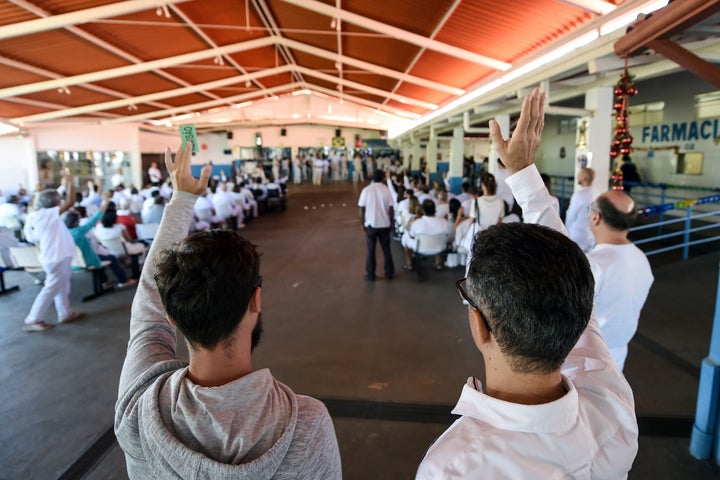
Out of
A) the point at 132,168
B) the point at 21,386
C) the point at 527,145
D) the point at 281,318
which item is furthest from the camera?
the point at 132,168

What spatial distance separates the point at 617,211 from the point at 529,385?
6.09ft

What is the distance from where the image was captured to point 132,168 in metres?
17.6

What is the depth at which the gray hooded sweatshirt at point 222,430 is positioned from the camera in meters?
0.95

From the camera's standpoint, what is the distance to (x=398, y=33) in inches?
Answer: 310

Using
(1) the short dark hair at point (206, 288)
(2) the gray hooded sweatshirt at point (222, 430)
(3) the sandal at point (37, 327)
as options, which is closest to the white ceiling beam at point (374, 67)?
(3) the sandal at point (37, 327)

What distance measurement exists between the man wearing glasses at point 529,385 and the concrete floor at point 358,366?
5.64 feet

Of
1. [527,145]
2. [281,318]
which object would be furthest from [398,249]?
[527,145]

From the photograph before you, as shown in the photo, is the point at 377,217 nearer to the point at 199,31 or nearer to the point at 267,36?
the point at 199,31

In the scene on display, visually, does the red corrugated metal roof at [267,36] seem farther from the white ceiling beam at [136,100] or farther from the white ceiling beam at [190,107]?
the white ceiling beam at [190,107]

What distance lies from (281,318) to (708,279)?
5.60 m

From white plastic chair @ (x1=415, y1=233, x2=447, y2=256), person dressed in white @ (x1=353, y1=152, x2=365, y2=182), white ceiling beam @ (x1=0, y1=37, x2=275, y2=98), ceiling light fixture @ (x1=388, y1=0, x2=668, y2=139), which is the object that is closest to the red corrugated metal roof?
white ceiling beam @ (x1=0, y1=37, x2=275, y2=98)

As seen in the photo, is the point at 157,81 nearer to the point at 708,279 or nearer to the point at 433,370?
the point at 433,370

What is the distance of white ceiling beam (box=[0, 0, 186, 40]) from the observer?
7148 mm

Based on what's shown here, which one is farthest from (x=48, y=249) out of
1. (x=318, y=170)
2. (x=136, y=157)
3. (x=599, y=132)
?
(x=318, y=170)
